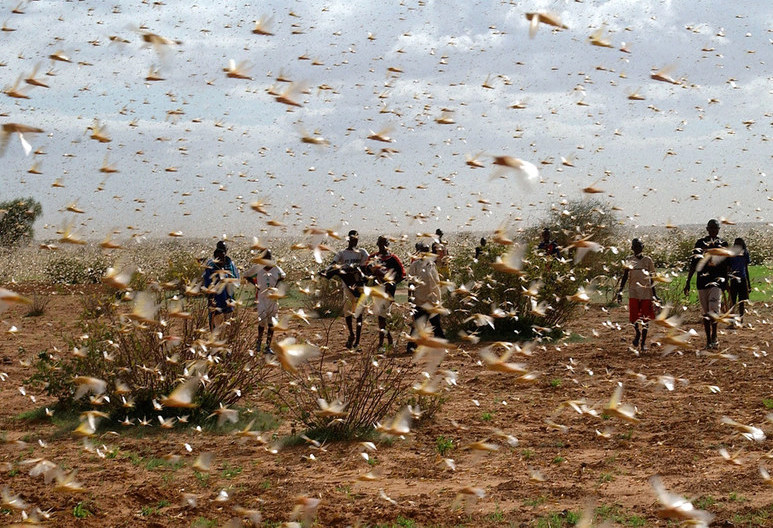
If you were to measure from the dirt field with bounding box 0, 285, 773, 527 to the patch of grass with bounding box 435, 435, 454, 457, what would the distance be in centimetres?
3

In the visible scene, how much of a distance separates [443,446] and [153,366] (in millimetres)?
3296

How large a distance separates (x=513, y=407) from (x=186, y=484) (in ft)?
13.9

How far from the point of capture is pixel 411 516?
18.5 ft

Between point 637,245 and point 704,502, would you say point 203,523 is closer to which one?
point 704,502

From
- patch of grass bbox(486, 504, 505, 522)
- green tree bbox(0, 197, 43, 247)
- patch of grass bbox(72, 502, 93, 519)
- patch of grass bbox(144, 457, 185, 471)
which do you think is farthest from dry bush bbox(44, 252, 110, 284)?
patch of grass bbox(486, 504, 505, 522)

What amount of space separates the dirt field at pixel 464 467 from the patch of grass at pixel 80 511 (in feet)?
0.04

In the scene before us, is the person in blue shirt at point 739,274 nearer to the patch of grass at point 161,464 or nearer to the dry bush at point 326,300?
the dry bush at point 326,300

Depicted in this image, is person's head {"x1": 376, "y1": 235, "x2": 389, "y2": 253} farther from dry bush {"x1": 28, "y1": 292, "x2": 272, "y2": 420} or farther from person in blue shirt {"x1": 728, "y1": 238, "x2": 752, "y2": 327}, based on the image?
person in blue shirt {"x1": 728, "y1": 238, "x2": 752, "y2": 327}

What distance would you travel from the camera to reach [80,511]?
18.8 ft

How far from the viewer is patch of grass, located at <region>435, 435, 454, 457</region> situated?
7.43 meters

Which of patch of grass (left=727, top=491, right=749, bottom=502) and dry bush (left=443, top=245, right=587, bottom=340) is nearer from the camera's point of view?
patch of grass (left=727, top=491, right=749, bottom=502)

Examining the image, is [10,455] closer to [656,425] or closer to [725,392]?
[656,425]

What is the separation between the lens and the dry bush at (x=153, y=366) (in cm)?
848

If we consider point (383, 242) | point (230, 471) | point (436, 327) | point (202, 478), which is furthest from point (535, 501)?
point (436, 327)
